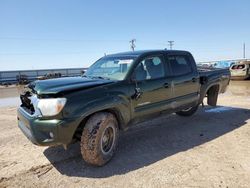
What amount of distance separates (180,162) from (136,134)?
1.76m

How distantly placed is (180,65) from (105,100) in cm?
266

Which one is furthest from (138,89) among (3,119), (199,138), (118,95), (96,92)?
(3,119)

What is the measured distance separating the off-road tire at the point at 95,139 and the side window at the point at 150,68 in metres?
1.15

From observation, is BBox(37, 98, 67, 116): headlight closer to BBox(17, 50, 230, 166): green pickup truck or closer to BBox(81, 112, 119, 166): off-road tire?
BBox(17, 50, 230, 166): green pickup truck

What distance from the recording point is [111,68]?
531 cm

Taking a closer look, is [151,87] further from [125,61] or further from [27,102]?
[27,102]

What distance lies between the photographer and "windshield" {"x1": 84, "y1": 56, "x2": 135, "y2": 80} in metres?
4.91

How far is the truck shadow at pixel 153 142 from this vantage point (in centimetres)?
423

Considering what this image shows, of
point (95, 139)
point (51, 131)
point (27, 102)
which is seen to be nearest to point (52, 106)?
point (51, 131)

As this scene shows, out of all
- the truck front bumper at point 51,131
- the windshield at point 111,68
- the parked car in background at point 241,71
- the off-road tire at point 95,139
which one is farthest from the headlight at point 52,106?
the parked car in background at point 241,71

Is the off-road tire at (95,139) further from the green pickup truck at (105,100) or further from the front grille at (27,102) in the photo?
the front grille at (27,102)

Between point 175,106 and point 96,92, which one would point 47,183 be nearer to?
point 96,92

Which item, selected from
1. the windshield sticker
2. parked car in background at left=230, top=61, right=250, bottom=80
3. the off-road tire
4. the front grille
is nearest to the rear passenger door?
the windshield sticker

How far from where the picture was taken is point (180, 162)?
14.2 ft
